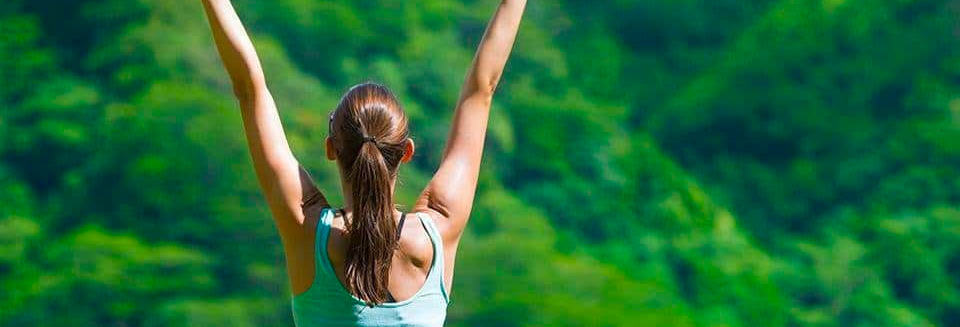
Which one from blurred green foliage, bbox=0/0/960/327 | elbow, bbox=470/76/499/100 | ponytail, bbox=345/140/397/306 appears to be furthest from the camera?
blurred green foliage, bbox=0/0/960/327

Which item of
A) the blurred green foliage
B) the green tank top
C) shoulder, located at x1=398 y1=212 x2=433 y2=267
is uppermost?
the blurred green foliage

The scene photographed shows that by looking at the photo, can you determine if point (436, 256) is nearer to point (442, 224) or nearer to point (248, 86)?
point (442, 224)

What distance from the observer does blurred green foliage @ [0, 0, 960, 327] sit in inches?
712

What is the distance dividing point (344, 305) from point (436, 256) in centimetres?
9

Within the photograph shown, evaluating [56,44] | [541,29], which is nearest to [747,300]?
[541,29]

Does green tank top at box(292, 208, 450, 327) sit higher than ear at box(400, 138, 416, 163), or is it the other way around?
ear at box(400, 138, 416, 163)

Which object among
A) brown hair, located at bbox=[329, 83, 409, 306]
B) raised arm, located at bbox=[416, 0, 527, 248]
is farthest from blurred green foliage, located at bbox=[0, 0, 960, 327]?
brown hair, located at bbox=[329, 83, 409, 306]

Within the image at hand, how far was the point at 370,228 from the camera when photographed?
1363 millimetres

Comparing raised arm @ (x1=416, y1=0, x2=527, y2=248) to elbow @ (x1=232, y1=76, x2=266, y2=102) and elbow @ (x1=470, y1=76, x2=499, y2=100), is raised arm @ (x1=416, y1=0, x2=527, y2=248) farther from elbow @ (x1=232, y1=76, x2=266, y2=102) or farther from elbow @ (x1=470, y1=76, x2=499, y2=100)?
elbow @ (x1=232, y1=76, x2=266, y2=102)

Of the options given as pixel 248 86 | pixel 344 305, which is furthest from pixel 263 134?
pixel 344 305

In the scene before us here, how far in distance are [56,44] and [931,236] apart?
1271cm

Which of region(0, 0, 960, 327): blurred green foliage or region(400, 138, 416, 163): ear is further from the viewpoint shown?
region(0, 0, 960, 327): blurred green foliage

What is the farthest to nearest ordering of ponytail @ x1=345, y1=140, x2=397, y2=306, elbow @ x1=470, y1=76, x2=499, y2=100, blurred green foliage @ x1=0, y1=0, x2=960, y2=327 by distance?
blurred green foliage @ x1=0, y1=0, x2=960, y2=327, elbow @ x1=470, y1=76, x2=499, y2=100, ponytail @ x1=345, y1=140, x2=397, y2=306

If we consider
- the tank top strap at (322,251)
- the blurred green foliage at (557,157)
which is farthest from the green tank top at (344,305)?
the blurred green foliage at (557,157)
